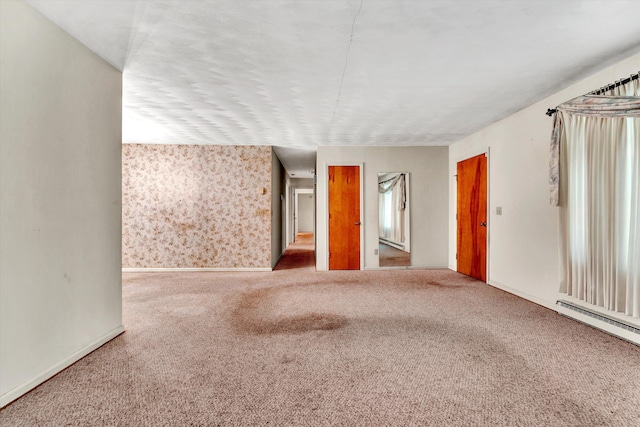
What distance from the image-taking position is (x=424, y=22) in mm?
2197

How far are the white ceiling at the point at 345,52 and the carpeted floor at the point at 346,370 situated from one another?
2443 mm

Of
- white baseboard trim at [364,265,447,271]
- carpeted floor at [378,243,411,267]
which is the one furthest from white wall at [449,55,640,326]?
carpeted floor at [378,243,411,267]

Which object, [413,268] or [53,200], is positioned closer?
[53,200]

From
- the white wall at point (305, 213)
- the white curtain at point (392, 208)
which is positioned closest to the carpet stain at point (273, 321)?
the white curtain at point (392, 208)

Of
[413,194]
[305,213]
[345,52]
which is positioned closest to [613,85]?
[345,52]

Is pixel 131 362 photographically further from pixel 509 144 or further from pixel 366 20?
pixel 509 144

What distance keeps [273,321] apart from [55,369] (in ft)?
5.61

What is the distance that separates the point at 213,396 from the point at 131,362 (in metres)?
0.88

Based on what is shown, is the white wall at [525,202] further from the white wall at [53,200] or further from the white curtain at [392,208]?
the white wall at [53,200]

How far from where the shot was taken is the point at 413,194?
20.6 feet

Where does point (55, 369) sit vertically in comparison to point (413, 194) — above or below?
below

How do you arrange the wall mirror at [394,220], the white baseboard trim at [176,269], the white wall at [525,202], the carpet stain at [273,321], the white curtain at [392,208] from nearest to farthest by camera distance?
the carpet stain at [273,321] → the white wall at [525,202] → the white baseboard trim at [176,269] → the wall mirror at [394,220] → the white curtain at [392,208]

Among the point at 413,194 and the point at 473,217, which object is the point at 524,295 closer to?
the point at 473,217

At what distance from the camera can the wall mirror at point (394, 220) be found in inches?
252
